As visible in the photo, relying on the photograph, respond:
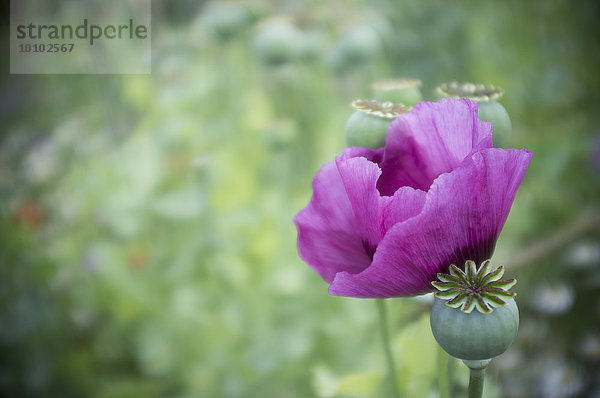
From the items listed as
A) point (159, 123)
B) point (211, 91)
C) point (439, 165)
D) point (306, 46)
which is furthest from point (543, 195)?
point (439, 165)

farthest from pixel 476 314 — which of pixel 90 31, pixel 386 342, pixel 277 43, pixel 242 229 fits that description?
pixel 90 31

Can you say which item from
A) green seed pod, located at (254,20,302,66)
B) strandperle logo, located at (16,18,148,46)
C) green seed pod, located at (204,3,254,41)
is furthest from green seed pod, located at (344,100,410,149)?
strandperle logo, located at (16,18,148,46)

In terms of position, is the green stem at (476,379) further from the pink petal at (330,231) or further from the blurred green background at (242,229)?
the blurred green background at (242,229)

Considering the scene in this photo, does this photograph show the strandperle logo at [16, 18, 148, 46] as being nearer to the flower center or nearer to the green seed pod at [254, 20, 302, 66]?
the green seed pod at [254, 20, 302, 66]

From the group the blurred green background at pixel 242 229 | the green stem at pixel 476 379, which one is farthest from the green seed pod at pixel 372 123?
the blurred green background at pixel 242 229

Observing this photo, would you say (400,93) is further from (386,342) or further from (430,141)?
(386,342)

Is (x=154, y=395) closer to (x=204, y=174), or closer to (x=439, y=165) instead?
(x=204, y=174)

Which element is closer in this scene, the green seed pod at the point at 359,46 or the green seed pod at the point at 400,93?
the green seed pod at the point at 400,93

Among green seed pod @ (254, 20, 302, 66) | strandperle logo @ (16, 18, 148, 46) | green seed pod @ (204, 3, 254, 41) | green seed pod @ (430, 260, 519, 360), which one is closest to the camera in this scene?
green seed pod @ (430, 260, 519, 360)
